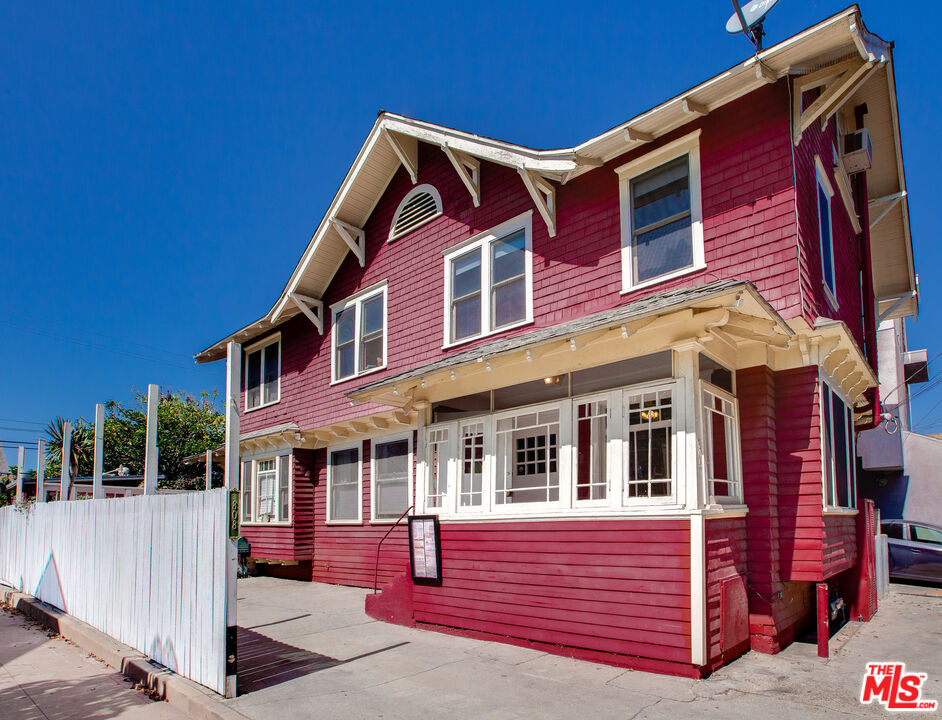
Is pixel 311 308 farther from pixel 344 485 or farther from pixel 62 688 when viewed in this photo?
pixel 62 688

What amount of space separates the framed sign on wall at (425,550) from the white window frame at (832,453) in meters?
4.95

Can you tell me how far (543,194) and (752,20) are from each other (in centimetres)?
373

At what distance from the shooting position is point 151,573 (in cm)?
805

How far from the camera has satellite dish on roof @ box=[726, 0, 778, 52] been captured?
28.5ft

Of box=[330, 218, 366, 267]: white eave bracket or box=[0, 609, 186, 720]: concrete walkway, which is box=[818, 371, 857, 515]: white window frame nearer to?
box=[0, 609, 186, 720]: concrete walkway

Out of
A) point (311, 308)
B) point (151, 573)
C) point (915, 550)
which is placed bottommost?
point (915, 550)

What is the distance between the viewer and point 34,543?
1405 centimetres

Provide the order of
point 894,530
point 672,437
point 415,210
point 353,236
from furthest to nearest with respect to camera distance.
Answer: point 894,530 < point 353,236 < point 415,210 < point 672,437

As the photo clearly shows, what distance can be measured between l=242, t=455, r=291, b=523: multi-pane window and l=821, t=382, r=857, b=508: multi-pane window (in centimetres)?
1165

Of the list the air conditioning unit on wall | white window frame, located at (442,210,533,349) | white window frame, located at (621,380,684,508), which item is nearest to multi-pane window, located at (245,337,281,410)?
white window frame, located at (442,210,533,349)

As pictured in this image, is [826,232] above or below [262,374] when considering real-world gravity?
above

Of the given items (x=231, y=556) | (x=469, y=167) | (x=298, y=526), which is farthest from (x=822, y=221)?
(x=298, y=526)

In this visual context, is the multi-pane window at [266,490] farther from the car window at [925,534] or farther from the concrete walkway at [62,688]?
the car window at [925,534]

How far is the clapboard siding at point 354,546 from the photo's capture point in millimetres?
13383
